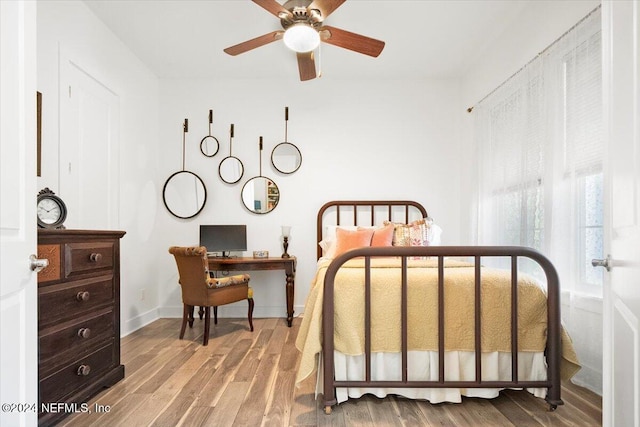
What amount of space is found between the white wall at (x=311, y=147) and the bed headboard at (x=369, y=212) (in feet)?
0.38

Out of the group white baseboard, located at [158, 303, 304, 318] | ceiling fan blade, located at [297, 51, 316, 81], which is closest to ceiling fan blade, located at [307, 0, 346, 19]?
ceiling fan blade, located at [297, 51, 316, 81]

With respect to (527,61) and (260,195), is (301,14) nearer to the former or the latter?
(527,61)

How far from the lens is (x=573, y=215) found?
233 centimetres

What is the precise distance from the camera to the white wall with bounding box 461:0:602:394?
2.27m

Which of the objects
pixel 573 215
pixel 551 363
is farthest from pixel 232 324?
pixel 573 215

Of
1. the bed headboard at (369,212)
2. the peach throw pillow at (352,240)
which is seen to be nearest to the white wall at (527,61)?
the bed headboard at (369,212)

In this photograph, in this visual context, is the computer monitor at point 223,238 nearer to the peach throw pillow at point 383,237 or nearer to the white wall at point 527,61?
the peach throw pillow at point 383,237

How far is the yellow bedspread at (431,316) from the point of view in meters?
2.03

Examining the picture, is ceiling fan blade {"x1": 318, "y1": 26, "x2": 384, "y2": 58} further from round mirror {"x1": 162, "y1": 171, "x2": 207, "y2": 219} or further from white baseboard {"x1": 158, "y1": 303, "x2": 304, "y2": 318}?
white baseboard {"x1": 158, "y1": 303, "x2": 304, "y2": 318}

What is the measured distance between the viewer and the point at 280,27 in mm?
3365

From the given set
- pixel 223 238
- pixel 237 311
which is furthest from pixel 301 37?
pixel 237 311

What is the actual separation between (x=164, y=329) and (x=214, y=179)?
67.9 inches

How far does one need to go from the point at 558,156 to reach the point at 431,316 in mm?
1432

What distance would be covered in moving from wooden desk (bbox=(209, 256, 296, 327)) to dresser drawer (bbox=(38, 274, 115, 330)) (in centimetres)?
142
